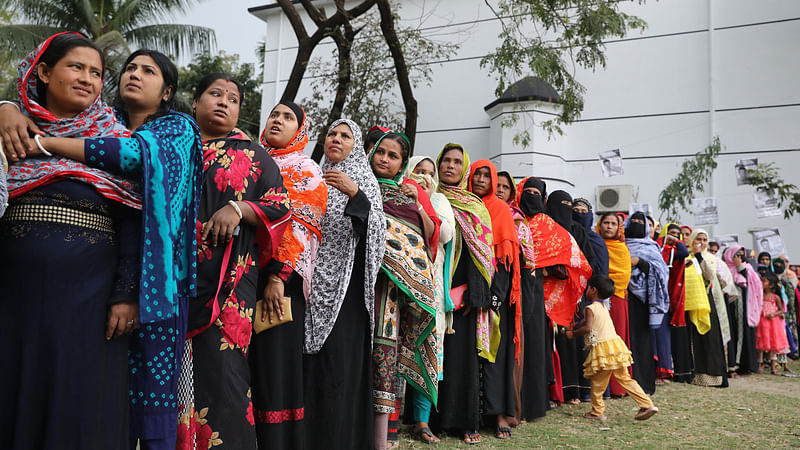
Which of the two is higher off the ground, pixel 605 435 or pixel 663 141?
pixel 663 141

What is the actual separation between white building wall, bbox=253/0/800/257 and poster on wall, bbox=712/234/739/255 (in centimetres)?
13

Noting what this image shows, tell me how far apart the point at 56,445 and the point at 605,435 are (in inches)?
163

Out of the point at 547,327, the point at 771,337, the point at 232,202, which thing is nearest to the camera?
the point at 232,202

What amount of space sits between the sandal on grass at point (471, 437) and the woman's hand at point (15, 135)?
3495mm

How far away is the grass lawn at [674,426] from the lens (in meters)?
4.66

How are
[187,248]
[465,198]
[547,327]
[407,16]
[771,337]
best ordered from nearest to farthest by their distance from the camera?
[187,248]
[465,198]
[547,327]
[771,337]
[407,16]

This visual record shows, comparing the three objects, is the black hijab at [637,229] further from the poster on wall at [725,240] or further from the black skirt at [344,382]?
the poster on wall at [725,240]

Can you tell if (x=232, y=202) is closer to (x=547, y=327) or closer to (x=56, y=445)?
(x=56, y=445)

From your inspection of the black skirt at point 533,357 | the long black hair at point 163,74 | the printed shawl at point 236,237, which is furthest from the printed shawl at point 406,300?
the long black hair at point 163,74

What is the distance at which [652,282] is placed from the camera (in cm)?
728

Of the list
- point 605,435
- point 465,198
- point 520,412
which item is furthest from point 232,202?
point 605,435

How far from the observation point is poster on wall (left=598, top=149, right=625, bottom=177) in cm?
1143

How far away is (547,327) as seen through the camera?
5824mm

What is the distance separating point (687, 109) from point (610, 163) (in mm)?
3098
